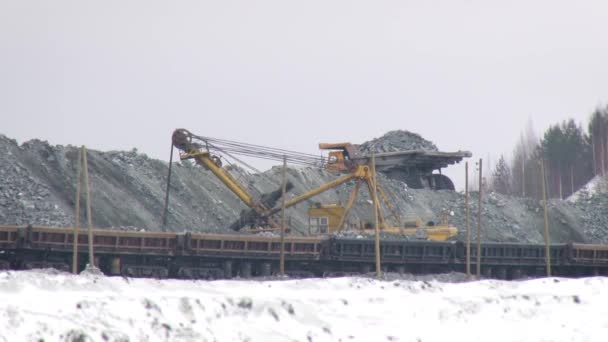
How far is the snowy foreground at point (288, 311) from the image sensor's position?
21453 millimetres

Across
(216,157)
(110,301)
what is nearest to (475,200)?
(216,157)

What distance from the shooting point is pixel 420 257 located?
150 ft

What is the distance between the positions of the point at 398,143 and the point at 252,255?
120ft

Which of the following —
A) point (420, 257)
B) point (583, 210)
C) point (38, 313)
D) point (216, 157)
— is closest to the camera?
point (38, 313)

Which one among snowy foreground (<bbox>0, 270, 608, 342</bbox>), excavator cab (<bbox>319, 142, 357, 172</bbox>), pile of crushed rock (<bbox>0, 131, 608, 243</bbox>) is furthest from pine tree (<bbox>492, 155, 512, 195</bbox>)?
snowy foreground (<bbox>0, 270, 608, 342</bbox>)

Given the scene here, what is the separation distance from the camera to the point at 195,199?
202 feet

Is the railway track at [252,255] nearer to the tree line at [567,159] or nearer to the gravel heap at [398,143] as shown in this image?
the gravel heap at [398,143]

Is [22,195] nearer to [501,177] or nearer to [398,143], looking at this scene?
[398,143]

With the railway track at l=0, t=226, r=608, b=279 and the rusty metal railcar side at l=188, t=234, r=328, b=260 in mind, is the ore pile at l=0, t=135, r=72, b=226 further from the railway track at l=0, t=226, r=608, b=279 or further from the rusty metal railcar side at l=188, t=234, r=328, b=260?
the rusty metal railcar side at l=188, t=234, r=328, b=260

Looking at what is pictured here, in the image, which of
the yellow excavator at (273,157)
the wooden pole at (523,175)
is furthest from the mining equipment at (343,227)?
the wooden pole at (523,175)

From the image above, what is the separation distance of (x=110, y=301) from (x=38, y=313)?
1.72 m

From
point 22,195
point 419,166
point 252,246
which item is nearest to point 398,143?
point 419,166

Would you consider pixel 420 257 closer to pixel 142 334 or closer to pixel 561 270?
pixel 561 270

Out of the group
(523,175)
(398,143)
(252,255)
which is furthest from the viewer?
(523,175)
